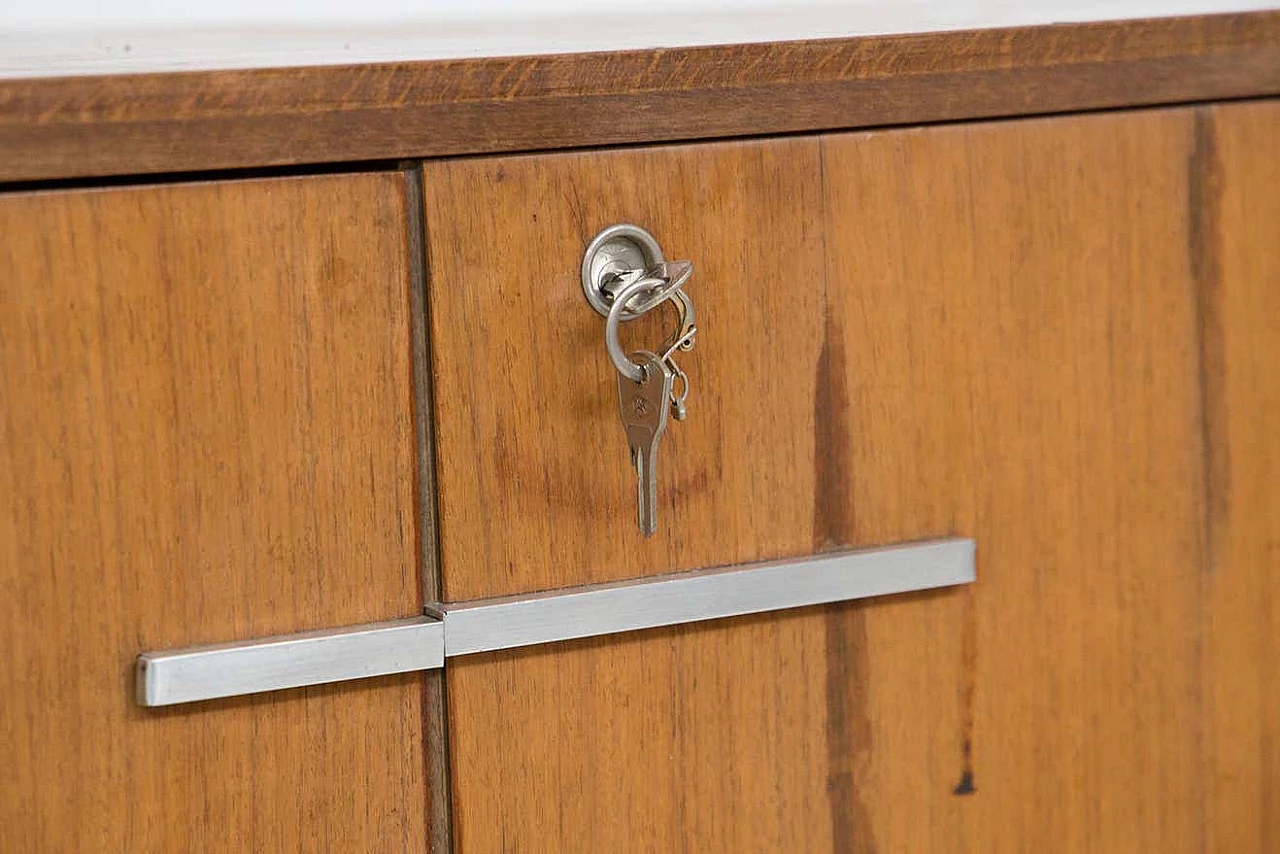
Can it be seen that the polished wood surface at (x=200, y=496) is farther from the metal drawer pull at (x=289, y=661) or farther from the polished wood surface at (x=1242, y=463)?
the polished wood surface at (x=1242, y=463)

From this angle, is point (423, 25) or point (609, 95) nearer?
point (609, 95)

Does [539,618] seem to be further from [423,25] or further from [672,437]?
[423,25]

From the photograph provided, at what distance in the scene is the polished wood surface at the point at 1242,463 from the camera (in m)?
0.45

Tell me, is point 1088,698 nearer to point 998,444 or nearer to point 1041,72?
point 998,444

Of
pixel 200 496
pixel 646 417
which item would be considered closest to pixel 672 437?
pixel 646 417

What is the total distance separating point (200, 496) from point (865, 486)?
7.5 inches

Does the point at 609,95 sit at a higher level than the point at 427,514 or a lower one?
higher

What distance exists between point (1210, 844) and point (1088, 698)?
0.07 m

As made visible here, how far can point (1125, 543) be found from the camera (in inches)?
17.7

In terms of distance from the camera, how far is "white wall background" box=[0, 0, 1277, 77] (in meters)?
0.38

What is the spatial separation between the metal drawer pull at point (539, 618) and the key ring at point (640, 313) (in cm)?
6

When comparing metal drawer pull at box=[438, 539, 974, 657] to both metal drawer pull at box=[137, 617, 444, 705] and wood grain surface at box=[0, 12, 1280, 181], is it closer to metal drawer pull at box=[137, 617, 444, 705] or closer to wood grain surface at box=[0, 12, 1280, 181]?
metal drawer pull at box=[137, 617, 444, 705]

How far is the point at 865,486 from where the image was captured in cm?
41

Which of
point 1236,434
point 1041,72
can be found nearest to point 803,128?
point 1041,72
